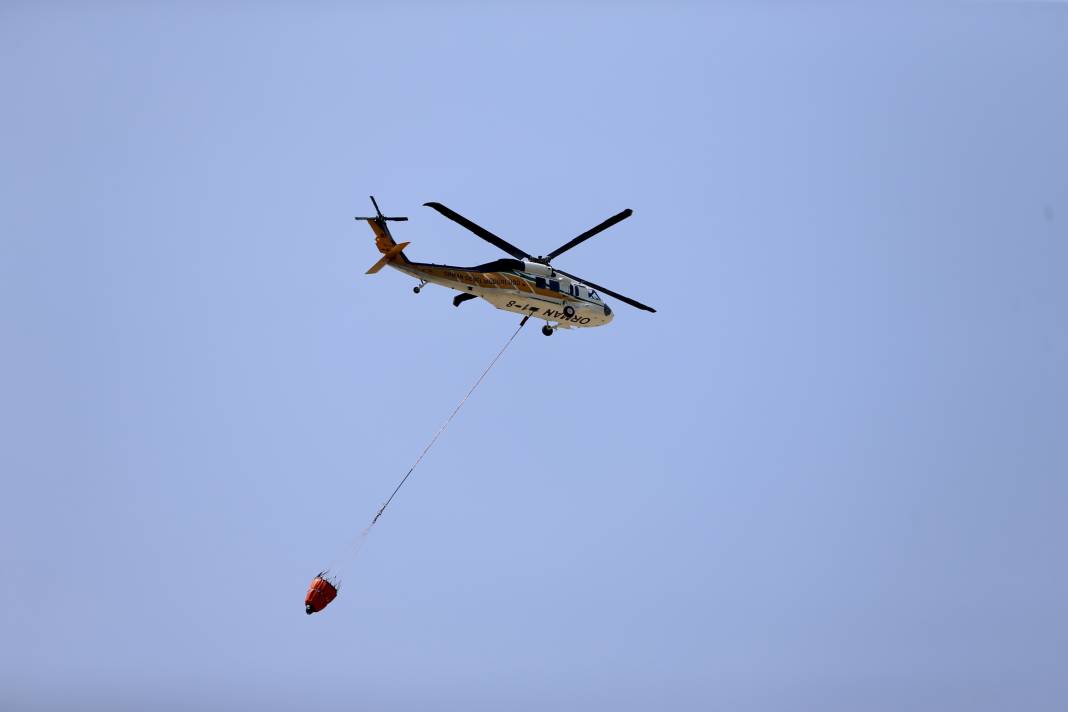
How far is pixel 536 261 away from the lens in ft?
156

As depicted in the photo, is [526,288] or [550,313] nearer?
[526,288]

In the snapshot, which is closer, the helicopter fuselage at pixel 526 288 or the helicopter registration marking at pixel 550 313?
the helicopter fuselage at pixel 526 288

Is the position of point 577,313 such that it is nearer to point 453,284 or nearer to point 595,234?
point 595,234

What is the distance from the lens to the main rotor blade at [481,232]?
142 feet

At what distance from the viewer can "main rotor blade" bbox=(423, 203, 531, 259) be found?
142 ft

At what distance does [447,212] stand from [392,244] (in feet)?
9.45

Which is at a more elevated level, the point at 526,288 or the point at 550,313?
the point at 550,313

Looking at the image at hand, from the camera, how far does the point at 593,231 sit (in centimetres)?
4775

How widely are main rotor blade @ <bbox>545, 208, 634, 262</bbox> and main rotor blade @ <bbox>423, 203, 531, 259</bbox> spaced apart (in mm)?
1709

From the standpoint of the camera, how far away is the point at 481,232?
149ft

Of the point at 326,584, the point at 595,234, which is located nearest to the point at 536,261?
the point at 595,234

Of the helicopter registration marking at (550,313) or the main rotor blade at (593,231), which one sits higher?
the main rotor blade at (593,231)

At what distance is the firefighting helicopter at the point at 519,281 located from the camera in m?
43.1

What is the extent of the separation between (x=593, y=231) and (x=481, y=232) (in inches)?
231
